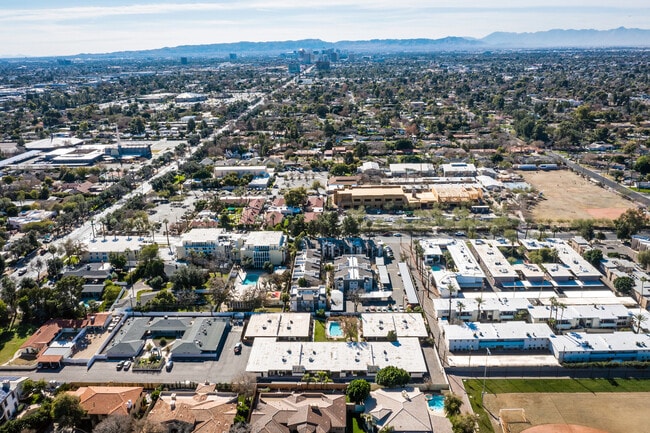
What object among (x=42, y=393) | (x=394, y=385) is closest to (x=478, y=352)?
(x=394, y=385)

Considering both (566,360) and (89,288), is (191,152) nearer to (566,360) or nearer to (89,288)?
(89,288)

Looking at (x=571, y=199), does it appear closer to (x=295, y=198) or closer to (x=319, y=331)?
(x=295, y=198)

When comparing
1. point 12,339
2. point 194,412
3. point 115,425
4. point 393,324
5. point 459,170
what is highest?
point 459,170

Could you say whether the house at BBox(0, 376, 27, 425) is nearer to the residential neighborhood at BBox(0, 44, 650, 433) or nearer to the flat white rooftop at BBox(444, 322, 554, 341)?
the residential neighborhood at BBox(0, 44, 650, 433)

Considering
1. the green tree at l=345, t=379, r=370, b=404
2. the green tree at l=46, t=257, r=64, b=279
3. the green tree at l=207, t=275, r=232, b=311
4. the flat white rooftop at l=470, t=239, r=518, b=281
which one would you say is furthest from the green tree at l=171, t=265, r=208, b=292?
the flat white rooftop at l=470, t=239, r=518, b=281

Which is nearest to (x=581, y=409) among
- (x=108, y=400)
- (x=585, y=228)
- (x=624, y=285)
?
(x=624, y=285)

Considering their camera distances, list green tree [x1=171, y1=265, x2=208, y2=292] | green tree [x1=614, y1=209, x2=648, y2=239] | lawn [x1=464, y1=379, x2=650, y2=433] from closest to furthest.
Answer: lawn [x1=464, y1=379, x2=650, y2=433] → green tree [x1=171, y1=265, x2=208, y2=292] → green tree [x1=614, y1=209, x2=648, y2=239]
